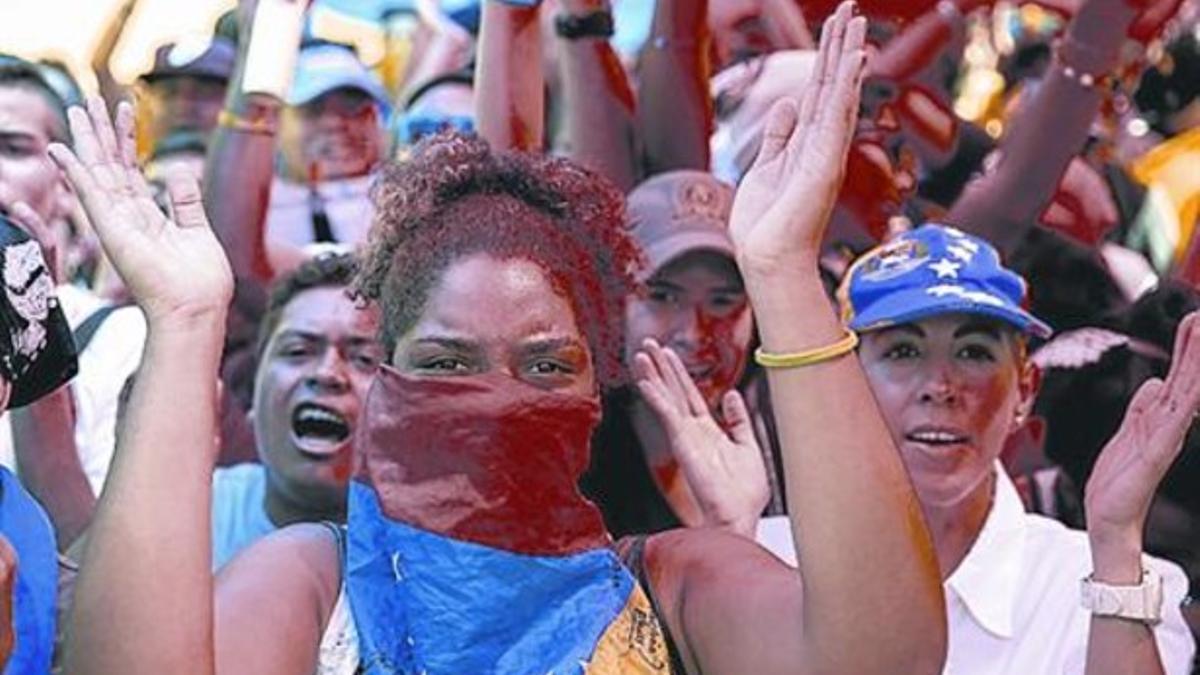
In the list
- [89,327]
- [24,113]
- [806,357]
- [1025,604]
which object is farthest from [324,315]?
[806,357]

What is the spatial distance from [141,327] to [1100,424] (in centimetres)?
181

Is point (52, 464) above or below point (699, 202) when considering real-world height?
below

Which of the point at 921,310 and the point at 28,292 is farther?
the point at 921,310

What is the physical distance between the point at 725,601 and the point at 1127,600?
0.83 meters

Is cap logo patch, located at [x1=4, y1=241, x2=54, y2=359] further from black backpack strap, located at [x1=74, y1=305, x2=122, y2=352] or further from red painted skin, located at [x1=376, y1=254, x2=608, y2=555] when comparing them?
black backpack strap, located at [x1=74, y1=305, x2=122, y2=352]

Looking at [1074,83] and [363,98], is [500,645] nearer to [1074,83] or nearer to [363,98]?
[1074,83]

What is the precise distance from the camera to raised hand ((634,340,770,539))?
10.8ft

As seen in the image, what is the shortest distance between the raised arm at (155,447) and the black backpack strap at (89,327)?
1.91 meters

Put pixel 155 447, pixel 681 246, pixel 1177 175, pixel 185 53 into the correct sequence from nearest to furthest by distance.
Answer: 1. pixel 155 447
2. pixel 681 246
3. pixel 185 53
4. pixel 1177 175

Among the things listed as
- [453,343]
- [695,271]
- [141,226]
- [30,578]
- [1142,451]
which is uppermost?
[141,226]

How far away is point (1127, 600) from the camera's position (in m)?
3.06

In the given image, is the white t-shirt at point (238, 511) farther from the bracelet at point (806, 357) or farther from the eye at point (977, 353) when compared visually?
the bracelet at point (806, 357)

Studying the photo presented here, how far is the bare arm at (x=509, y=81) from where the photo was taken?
3895 millimetres

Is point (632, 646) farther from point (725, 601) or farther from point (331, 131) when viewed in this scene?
point (331, 131)
